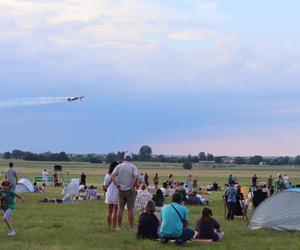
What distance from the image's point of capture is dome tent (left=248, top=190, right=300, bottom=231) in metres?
16.3

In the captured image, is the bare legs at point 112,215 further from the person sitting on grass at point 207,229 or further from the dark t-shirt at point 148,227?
the person sitting on grass at point 207,229

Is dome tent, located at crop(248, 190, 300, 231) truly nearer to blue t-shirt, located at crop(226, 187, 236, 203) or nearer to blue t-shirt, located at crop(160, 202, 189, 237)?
blue t-shirt, located at crop(226, 187, 236, 203)

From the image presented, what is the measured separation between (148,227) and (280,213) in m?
4.60

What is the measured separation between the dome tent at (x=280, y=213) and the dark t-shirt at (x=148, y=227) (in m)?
4.13

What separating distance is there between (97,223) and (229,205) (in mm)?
5248

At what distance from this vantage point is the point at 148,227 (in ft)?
43.9

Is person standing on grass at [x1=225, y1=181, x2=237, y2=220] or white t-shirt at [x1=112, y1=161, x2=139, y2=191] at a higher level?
white t-shirt at [x1=112, y1=161, x2=139, y2=191]

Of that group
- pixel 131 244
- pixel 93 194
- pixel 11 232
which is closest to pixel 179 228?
pixel 131 244

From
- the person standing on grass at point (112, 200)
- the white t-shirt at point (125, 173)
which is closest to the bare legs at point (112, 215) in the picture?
the person standing on grass at point (112, 200)

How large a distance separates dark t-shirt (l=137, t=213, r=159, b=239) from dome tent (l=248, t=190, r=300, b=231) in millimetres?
4129

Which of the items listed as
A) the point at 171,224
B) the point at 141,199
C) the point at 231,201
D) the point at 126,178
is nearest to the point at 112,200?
the point at 126,178

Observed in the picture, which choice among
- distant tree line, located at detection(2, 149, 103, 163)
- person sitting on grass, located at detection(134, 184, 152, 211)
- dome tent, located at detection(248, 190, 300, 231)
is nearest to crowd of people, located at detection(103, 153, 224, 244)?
dome tent, located at detection(248, 190, 300, 231)

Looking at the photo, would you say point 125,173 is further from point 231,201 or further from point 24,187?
point 24,187

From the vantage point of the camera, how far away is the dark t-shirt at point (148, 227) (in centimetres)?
1335
